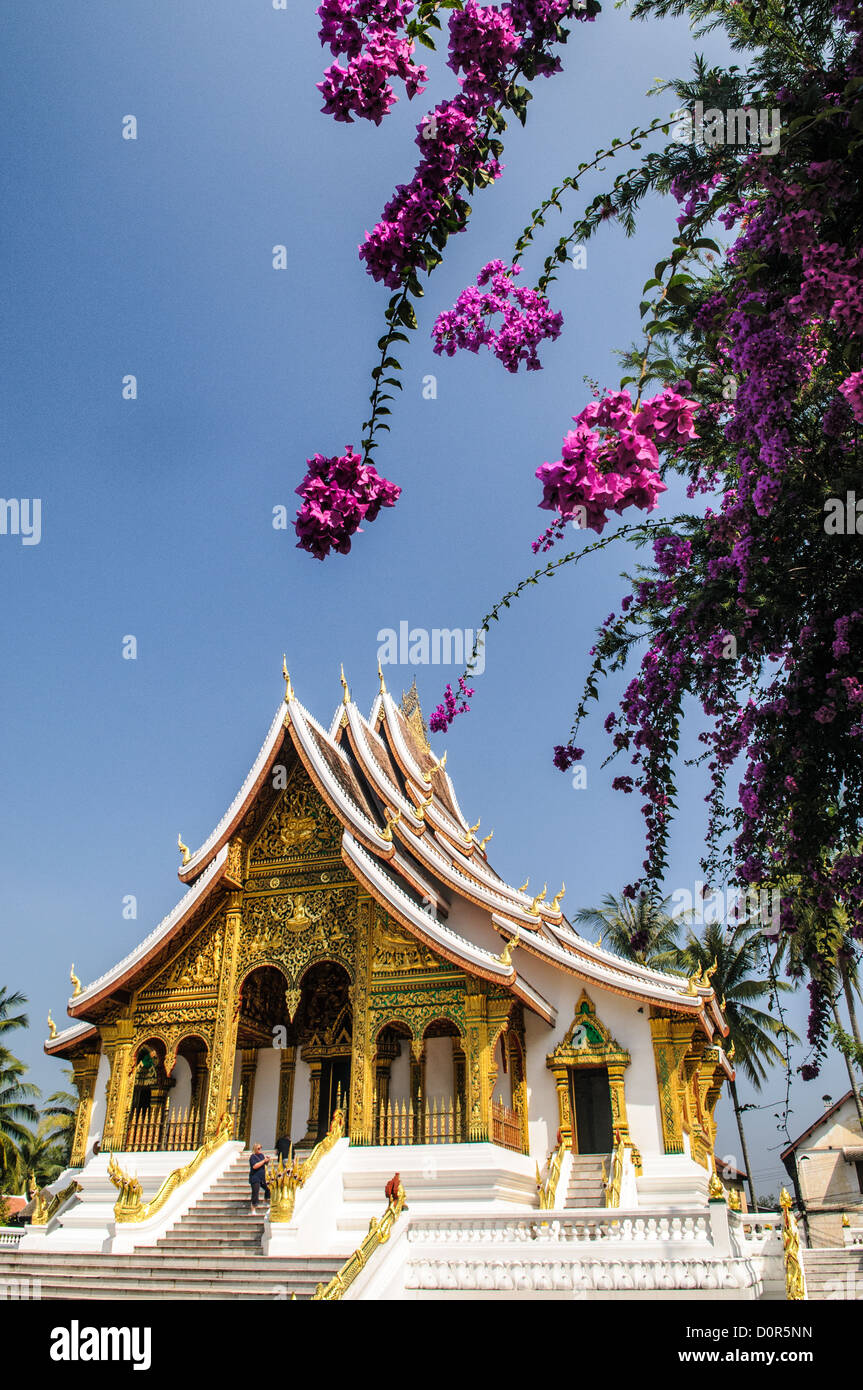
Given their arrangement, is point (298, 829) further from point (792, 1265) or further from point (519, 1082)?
point (792, 1265)

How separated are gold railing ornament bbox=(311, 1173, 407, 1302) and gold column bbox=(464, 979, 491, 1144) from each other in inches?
112

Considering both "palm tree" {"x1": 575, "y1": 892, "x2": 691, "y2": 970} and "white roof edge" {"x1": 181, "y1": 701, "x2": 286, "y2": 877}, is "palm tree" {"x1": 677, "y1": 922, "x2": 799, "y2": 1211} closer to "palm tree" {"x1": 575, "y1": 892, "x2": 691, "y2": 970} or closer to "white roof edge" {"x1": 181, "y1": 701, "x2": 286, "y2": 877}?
"palm tree" {"x1": 575, "y1": 892, "x2": 691, "y2": 970}

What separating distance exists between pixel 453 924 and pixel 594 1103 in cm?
334

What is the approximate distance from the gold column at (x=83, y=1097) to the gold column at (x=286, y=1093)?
9.62 ft

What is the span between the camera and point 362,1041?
13.1 m

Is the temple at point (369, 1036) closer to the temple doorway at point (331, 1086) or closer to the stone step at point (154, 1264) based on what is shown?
the temple doorway at point (331, 1086)

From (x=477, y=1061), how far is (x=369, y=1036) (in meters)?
1.61

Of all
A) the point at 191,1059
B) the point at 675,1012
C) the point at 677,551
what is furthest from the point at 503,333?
the point at 191,1059

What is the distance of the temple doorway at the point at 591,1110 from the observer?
13156 mm

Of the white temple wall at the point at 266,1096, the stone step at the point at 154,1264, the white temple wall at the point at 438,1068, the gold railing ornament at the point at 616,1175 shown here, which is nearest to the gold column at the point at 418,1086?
the white temple wall at the point at 438,1068

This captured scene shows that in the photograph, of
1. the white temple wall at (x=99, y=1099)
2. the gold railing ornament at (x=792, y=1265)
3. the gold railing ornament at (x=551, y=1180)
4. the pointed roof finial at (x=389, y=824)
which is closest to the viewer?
the gold railing ornament at (x=792, y=1265)

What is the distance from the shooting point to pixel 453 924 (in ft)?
50.1

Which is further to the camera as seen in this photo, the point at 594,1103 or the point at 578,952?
the point at 578,952
